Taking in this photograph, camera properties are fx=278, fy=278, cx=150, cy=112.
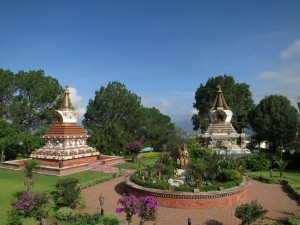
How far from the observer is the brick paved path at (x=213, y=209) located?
43.1 ft

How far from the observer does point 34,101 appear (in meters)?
40.7

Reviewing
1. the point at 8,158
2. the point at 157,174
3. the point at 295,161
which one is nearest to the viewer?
the point at 157,174

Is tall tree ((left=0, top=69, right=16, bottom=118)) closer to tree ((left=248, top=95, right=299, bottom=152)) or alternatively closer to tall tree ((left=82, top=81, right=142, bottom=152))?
tall tree ((left=82, top=81, right=142, bottom=152))

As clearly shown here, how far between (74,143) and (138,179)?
13186 millimetres

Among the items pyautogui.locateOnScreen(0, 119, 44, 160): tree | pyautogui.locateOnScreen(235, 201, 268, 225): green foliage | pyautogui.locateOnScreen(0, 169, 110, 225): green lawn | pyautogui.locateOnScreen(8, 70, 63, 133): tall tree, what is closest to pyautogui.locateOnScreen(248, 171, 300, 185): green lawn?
pyautogui.locateOnScreen(235, 201, 268, 225): green foliage

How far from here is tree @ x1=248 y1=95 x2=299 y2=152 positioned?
38.3 m

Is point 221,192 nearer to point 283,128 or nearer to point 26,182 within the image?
point 26,182

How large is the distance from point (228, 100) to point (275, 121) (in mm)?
10479

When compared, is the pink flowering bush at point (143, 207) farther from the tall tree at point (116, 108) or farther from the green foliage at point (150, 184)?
the tall tree at point (116, 108)

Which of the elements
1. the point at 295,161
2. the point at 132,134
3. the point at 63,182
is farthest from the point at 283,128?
the point at 63,182

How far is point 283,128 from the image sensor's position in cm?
3841

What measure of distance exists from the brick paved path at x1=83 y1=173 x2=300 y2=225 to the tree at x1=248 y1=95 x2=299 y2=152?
20.9 metres

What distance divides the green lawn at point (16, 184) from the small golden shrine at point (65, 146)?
2768mm

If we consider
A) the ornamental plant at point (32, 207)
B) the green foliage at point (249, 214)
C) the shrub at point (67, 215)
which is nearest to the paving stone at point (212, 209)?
the shrub at point (67, 215)
